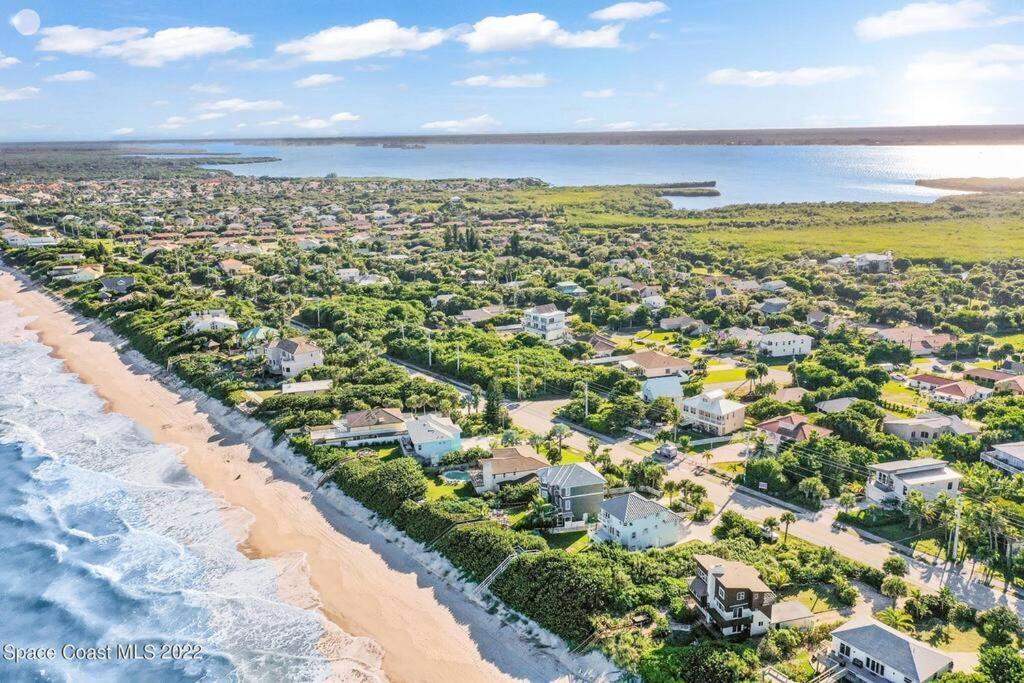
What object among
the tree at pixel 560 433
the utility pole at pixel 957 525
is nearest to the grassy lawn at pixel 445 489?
the tree at pixel 560 433

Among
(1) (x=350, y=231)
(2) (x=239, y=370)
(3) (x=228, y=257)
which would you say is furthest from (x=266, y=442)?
(1) (x=350, y=231)

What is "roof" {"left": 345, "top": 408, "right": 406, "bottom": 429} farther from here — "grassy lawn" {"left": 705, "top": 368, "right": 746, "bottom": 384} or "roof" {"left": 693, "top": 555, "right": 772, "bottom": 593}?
"grassy lawn" {"left": 705, "top": 368, "right": 746, "bottom": 384}

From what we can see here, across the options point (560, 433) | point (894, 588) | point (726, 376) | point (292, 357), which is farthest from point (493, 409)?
point (894, 588)

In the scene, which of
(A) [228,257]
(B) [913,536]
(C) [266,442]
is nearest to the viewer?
(B) [913,536]

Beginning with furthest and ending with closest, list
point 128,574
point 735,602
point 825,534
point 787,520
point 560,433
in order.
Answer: point 560,433 < point 825,534 < point 787,520 < point 128,574 < point 735,602

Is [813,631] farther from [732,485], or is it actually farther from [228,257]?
[228,257]

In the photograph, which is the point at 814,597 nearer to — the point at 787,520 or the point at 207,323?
the point at 787,520
